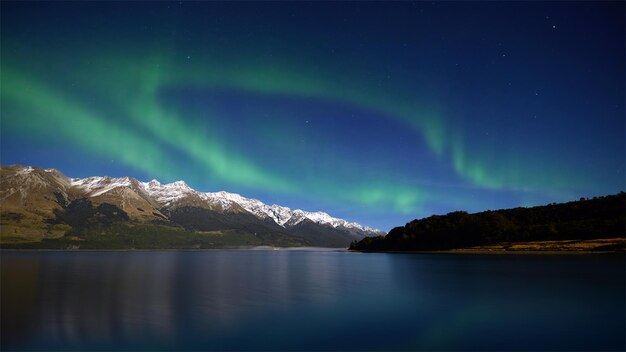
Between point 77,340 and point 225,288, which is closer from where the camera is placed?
point 77,340

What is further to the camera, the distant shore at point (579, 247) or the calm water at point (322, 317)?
the distant shore at point (579, 247)

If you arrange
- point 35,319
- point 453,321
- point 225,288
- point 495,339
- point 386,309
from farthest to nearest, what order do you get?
point 225,288
point 386,309
point 35,319
point 453,321
point 495,339

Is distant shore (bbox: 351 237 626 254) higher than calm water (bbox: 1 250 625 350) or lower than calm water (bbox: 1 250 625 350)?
higher

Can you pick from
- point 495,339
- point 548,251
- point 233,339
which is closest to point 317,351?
point 233,339

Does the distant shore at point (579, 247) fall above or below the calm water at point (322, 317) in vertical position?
above

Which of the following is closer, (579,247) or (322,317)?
(322,317)

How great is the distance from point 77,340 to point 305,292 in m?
37.4

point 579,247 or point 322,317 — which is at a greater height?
point 579,247

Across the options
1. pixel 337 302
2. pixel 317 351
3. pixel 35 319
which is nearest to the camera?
pixel 317 351

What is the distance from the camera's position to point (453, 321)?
3984 cm

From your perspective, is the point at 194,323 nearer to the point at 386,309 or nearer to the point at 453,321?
the point at 386,309

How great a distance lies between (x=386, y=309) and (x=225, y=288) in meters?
33.9

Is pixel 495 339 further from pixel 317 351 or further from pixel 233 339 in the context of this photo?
pixel 233 339

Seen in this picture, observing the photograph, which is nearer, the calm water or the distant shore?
the calm water
